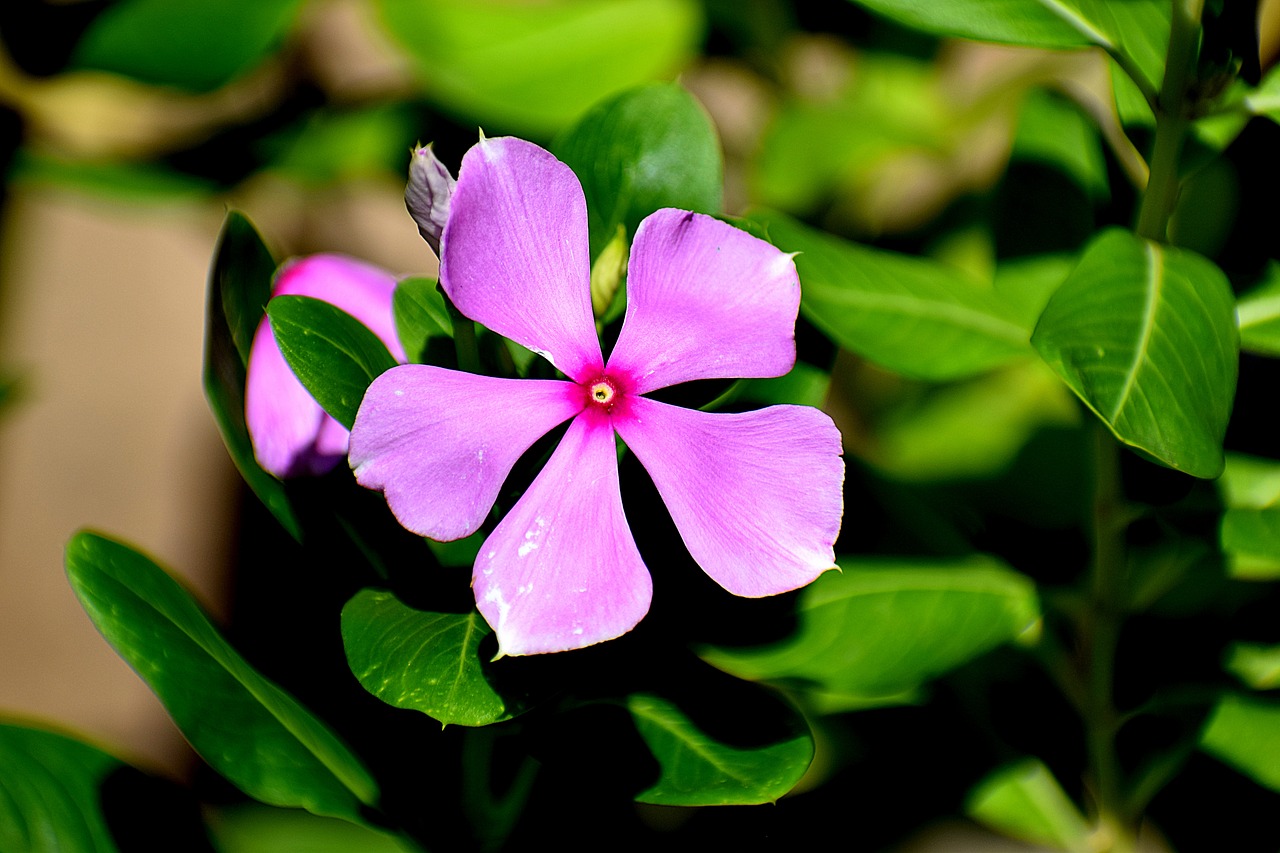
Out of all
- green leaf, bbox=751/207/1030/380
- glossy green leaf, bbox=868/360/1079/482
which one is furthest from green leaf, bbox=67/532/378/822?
glossy green leaf, bbox=868/360/1079/482

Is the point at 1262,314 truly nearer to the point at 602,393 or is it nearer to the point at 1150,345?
the point at 1150,345

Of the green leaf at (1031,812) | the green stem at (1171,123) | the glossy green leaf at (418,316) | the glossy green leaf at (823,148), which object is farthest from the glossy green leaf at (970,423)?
the glossy green leaf at (418,316)

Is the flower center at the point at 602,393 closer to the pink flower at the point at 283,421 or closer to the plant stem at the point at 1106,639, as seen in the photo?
the pink flower at the point at 283,421

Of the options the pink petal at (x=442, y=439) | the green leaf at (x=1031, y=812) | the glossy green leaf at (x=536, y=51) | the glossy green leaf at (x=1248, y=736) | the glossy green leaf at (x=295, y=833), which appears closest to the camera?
the pink petal at (x=442, y=439)

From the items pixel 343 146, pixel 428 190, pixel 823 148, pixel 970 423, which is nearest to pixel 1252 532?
pixel 428 190

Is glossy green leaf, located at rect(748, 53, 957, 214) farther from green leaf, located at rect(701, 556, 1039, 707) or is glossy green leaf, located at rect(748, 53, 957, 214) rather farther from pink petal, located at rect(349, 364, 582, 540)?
pink petal, located at rect(349, 364, 582, 540)

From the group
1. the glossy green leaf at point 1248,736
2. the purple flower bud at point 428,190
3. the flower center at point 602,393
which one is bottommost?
the glossy green leaf at point 1248,736
